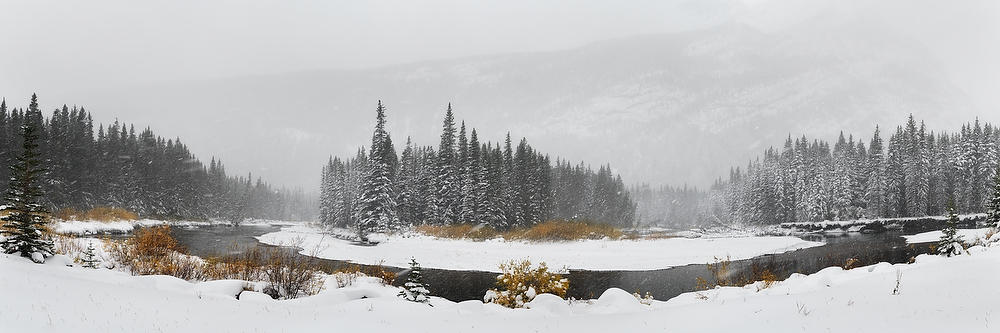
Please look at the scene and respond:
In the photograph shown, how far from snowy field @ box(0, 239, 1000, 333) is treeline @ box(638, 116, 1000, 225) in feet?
251

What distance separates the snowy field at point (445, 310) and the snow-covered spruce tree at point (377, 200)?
43561mm

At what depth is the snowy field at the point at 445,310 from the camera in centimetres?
763

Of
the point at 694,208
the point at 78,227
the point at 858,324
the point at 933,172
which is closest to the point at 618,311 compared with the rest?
the point at 858,324

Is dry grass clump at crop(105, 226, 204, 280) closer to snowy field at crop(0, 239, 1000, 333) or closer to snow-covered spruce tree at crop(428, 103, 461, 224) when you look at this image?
snowy field at crop(0, 239, 1000, 333)

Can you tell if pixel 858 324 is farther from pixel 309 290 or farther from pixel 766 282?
pixel 309 290

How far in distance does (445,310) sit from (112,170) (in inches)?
3667

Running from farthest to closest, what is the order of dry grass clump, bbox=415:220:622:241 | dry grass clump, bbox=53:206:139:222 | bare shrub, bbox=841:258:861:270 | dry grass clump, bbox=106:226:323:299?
dry grass clump, bbox=53:206:139:222
dry grass clump, bbox=415:220:622:241
bare shrub, bbox=841:258:861:270
dry grass clump, bbox=106:226:323:299

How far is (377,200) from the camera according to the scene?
56.4 meters

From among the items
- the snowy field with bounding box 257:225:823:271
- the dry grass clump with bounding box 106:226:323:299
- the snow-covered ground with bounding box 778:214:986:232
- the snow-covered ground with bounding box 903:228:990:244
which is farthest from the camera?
the snow-covered ground with bounding box 778:214:986:232

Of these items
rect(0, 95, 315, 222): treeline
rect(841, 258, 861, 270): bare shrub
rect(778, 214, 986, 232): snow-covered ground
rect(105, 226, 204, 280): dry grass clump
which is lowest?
rect(778, 214, 986, 232): snow-covered ground

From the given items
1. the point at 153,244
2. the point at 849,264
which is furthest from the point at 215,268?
the point at 849,264

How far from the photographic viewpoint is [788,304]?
10578 millimetres

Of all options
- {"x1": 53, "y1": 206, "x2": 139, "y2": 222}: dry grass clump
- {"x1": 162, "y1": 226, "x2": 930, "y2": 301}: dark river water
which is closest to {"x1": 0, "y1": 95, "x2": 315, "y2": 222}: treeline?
{"x1": 53, "y1": 206, "x2": 139, "y2": 222}: dry grass clump

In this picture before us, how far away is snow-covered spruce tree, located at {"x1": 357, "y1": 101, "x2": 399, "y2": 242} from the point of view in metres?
56.0
